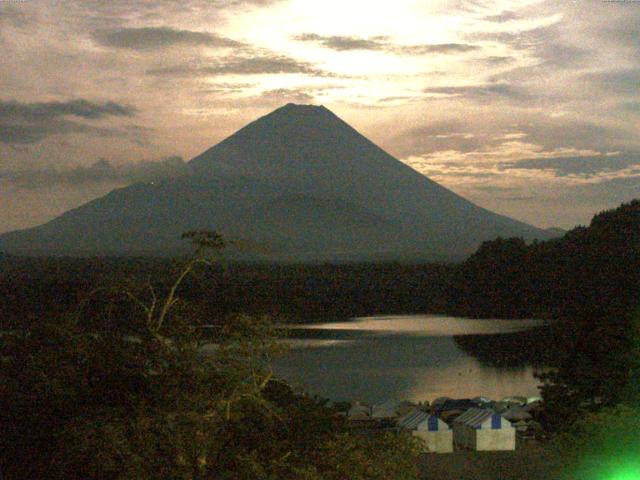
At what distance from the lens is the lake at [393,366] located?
74.9ft

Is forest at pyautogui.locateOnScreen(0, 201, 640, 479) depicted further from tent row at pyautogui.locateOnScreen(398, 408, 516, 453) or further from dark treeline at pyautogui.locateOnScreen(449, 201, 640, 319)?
dark treeline at pyautogui.locateOnScreen(449, 201, 640, 319)

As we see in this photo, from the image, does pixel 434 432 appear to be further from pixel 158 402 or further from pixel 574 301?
pixel 574 301

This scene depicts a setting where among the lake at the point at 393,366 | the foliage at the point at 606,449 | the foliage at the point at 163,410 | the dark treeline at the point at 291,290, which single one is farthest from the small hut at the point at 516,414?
the dark treeline at the point at 291,290

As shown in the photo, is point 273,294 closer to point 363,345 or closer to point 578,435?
point 363,345

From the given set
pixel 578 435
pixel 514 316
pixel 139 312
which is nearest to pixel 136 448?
pixel 139 312

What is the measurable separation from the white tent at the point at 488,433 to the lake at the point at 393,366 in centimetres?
465

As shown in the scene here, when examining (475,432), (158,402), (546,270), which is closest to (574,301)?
(546,270)

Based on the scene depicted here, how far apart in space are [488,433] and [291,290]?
144 feet

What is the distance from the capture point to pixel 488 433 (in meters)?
12.3

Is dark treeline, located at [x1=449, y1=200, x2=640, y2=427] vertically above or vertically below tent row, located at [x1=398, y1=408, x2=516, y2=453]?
above

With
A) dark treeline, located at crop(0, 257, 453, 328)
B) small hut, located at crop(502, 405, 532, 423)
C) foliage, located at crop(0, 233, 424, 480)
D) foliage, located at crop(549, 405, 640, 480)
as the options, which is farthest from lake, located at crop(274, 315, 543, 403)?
foliage, located at crop(0, 233, 424, 480)

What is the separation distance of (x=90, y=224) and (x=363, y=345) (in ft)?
319

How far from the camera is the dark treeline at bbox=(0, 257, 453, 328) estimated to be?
38.5 m

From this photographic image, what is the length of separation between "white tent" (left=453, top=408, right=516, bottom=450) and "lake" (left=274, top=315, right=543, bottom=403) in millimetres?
4646
